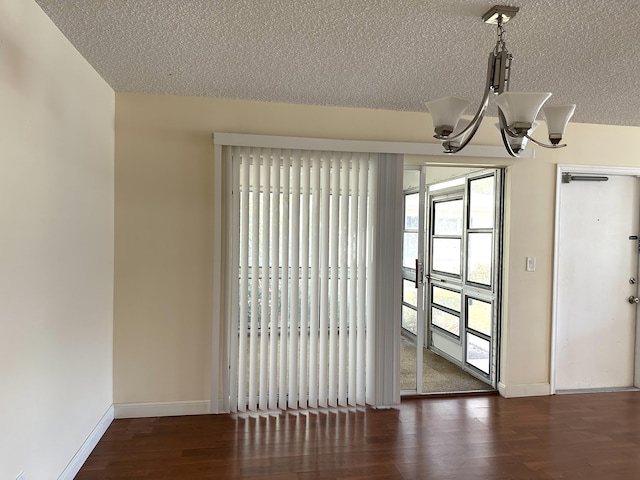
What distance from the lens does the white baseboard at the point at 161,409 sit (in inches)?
119

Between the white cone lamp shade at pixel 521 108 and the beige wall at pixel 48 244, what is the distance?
193cm

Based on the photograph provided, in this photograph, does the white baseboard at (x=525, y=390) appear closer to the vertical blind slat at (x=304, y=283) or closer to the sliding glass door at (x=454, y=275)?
the sliding glass door at (x=454, y=275)

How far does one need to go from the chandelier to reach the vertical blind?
1456 millimetres

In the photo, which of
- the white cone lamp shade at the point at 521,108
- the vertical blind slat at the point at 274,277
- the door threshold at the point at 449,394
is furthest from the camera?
the door threshold at the point at 449,394

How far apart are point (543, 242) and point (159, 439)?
3364 millimetres

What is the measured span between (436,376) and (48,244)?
346 centimetres

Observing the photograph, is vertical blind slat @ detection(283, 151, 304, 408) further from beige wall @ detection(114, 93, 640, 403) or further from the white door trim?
the white door trim

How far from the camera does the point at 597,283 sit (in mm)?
3746

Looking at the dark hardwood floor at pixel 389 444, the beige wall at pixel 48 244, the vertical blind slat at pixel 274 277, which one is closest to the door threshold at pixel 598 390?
the dark hardwood floor at pixel 389 444

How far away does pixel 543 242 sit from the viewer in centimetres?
355

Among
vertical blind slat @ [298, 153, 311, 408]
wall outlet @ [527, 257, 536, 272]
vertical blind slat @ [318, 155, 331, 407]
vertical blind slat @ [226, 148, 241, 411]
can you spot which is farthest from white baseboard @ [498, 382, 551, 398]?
vertical blind slat @ [226, 148, 241, 411]

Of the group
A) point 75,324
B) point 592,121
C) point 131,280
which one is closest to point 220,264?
point 131,280

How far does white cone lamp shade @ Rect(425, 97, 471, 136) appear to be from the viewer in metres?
1.72

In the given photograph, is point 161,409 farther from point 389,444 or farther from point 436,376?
point 436,376
